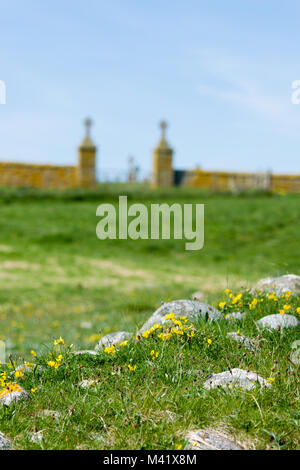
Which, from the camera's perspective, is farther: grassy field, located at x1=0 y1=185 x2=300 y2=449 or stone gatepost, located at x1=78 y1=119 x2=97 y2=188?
stone gatepost, located at x1=78 y1=119 x2=97 y2=188

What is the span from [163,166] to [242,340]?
118 ft

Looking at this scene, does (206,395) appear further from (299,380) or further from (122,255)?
(122,255)

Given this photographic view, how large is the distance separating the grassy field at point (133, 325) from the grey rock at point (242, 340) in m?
0.07

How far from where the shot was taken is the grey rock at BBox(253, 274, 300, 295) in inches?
229

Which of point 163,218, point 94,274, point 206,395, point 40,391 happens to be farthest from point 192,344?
point 163,218

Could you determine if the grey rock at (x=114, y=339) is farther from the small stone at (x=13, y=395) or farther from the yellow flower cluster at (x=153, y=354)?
the small stone at (x=13, y=395)

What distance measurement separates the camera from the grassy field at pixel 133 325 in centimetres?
336

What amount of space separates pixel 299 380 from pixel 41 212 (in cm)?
2379

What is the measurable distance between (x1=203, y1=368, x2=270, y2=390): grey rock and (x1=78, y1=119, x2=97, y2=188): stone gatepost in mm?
35771

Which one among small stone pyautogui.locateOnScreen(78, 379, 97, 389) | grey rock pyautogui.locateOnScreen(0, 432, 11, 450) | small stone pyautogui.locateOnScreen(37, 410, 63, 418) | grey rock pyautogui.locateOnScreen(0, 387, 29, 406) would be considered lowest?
grey rock pyautogui.locateOnScreen(0, 432, 11, 450)

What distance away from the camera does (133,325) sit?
18.3 ft

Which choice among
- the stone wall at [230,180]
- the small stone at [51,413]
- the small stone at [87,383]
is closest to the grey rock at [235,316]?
the small stone at [87,383]

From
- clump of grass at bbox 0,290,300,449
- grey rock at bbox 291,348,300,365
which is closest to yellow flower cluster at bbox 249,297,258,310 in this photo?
clump of grass at bbox 0,290,300,449

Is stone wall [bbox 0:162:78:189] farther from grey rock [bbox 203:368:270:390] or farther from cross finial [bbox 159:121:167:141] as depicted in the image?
grey rock [bbox 203:368:270:390]
